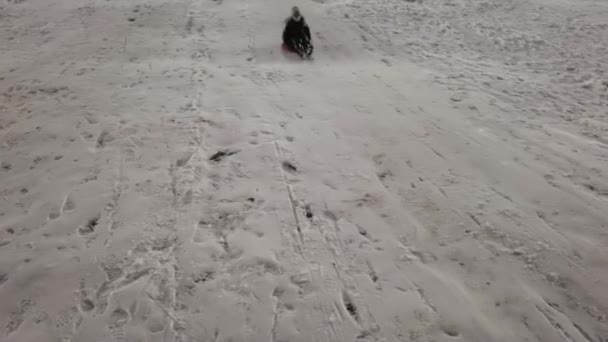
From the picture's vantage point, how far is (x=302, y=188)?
381 centimetres

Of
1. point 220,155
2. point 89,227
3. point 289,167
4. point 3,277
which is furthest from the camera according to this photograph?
point 220,155

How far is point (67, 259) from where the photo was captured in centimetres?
307

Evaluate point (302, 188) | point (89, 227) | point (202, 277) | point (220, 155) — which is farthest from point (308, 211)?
point (89, 227)

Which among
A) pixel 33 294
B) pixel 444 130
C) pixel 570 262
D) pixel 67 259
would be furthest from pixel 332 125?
pixel 33 294

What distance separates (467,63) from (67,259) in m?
6.02

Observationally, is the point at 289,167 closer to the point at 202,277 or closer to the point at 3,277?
the point at 202,277

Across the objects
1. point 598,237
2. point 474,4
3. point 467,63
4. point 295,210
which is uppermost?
point 474,4

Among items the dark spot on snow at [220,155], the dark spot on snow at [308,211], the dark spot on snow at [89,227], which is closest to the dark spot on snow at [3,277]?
the dark spot on snow at [89,227]

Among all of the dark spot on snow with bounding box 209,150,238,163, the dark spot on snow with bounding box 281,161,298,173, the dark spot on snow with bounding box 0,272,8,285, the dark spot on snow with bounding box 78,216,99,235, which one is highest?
the dark spot on snow with bounding box 281,161,298,173

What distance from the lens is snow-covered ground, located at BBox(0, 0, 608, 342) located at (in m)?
2.76

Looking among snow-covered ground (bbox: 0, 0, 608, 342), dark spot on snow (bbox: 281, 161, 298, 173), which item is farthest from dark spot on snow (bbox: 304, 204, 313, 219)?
dark spot on snow (bbox: 281, 161, 298, 173)

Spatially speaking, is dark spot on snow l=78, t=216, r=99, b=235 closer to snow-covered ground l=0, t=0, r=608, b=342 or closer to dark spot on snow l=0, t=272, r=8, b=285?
snow-covered ground l=0, t=0, r=608, b=342

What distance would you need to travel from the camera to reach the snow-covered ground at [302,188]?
2.76 m

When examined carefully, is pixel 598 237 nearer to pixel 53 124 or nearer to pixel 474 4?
pixel 53 124
